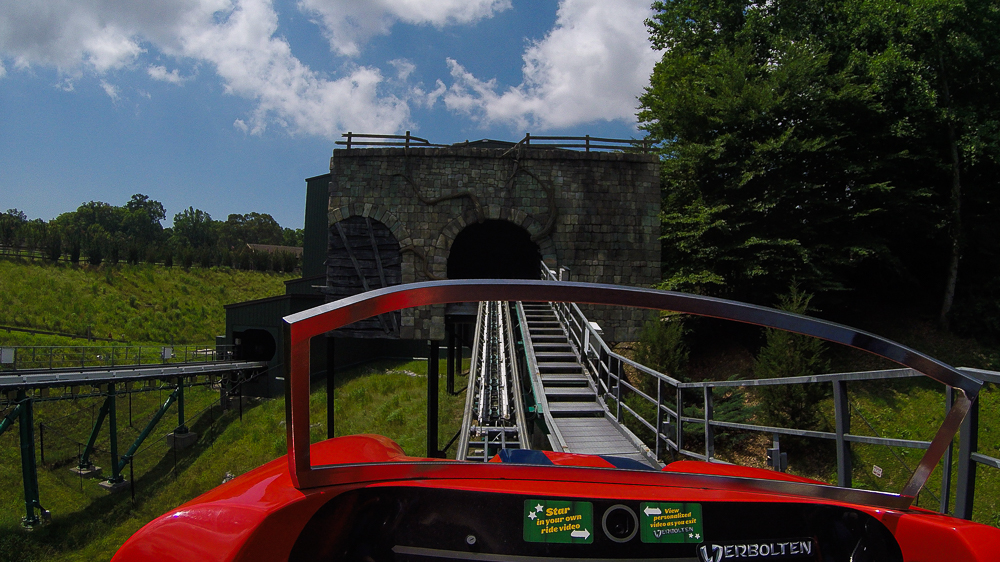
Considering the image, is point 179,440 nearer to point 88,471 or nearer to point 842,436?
point 88,471

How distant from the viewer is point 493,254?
20484mm

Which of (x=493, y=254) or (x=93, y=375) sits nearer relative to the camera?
(x=93, y=375)

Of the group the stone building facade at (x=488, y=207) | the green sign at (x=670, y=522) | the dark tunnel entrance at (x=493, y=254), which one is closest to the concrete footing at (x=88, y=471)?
the stone building facade at (x=488, y=207)

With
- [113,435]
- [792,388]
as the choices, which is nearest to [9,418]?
[113,435]

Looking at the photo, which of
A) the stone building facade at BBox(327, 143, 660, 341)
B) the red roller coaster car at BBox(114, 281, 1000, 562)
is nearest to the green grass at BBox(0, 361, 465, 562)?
the stone building facade at BBox(327, 143, 660, 341)

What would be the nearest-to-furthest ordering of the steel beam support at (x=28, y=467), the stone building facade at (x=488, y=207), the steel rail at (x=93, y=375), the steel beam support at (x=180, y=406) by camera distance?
the steel beam support at (x=28, y=467) → the steel rail at (x=93, y=375) → the steel beam support at (x=180, y=406) → the stone building facade at (x=488, y=207)

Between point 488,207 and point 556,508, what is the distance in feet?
46.3

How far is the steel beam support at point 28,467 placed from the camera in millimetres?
9422

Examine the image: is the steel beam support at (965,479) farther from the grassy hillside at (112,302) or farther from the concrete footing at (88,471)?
the grassy hillside at (112,302)

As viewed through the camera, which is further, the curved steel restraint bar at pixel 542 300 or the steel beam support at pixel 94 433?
the steel beam support at pixel 94 433

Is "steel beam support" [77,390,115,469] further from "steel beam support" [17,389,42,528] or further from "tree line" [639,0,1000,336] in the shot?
"tree line" [639,0,1000,336]

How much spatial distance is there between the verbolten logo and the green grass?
9340 mm

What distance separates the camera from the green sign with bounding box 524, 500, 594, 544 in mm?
1280

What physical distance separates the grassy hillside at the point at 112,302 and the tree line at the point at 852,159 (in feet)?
79.7
